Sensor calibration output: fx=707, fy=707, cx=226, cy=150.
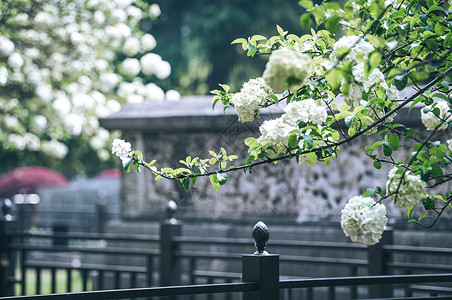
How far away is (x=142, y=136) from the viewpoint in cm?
850

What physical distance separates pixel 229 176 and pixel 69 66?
164 inches

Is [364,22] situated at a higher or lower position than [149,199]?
higher

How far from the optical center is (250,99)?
3.19m

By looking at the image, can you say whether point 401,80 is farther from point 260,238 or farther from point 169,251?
point 169,251

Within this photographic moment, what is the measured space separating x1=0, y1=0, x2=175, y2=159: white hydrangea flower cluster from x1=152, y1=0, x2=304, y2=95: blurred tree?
40.0 feet

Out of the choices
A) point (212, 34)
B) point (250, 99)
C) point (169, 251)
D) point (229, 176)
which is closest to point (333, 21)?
point (250, 99)

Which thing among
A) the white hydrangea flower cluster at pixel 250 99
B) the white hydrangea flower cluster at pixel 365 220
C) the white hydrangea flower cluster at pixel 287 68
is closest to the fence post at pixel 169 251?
the white hydrangea flower cluster at pixel 250 99

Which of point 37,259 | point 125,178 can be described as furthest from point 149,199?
point 37,259

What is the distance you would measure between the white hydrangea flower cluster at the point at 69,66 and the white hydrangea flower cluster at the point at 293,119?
24.8 feet

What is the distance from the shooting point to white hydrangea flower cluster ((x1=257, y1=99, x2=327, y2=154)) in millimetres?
2885

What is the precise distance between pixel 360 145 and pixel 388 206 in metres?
0.71

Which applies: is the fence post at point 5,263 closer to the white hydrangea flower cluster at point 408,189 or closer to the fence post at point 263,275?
the fence post at point 263,275

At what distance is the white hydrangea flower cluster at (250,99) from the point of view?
319cm

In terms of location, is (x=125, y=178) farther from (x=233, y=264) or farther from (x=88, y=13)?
(x=88, y=13)
